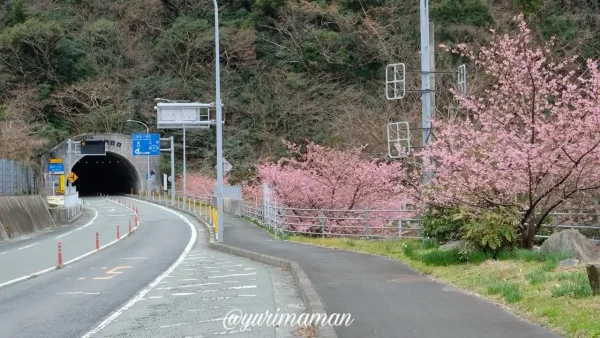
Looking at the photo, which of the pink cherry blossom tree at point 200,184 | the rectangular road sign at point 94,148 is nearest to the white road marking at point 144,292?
the pink cherry blossom tree at point 200,184

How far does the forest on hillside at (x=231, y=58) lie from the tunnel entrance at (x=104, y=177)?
10009 mm

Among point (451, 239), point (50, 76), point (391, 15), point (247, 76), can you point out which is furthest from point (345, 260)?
point (50, 76)

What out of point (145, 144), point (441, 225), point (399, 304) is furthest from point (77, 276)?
point (145, 144)

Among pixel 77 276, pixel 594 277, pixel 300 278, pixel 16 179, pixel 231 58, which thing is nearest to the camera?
pixel 594 277

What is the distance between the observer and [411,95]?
36.6 metres

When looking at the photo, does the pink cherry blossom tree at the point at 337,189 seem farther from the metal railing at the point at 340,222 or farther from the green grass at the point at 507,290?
the green grass at the point at 507,290

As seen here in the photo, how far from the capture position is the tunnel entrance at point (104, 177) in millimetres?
79875

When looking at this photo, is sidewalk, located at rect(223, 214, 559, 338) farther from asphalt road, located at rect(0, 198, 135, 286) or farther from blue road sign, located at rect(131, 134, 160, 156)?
blue road sign, located at rect(131, 134, 160, 156)

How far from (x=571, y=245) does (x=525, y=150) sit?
193 cm

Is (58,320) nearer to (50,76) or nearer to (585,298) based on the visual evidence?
(585,298)

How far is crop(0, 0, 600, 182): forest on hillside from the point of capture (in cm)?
4850

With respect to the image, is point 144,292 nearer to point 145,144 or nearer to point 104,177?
point 145,144

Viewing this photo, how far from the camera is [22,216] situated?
36.1 metres

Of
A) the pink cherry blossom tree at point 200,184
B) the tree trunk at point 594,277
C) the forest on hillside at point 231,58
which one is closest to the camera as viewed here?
the tree trunk at point 594,277
